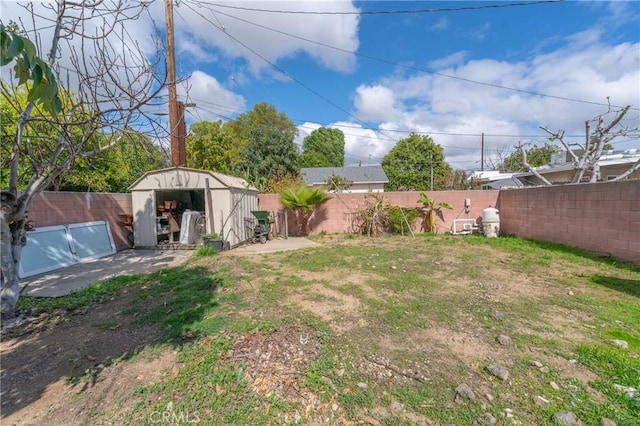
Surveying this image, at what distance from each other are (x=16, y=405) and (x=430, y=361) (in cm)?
310

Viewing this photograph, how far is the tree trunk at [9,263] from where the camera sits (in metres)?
3.19

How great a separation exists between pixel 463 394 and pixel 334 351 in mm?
1036

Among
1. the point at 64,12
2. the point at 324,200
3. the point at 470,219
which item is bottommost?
the point at 470,219

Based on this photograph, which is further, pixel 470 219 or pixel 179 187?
pixel 470 219

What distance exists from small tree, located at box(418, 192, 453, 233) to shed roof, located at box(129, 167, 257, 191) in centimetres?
652

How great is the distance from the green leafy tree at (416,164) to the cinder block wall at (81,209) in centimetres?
2279

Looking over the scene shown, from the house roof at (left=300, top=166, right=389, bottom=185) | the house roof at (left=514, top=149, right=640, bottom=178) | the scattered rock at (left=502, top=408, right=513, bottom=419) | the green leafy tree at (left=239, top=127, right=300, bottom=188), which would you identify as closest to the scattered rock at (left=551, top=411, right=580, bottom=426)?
the scattered rock at (left=502, top=408, right=513, bottom=419)

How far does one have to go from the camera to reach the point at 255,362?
2312mm

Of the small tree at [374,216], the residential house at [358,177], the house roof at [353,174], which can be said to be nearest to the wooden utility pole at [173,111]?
the small tree at [374,216]

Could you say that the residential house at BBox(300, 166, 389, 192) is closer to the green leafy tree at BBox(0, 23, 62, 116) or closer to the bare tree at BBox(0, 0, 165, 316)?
the bare tree at BBox(0, 0, 165, 316)

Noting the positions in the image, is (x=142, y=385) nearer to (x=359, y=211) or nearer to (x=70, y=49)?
(x=70, y=49)

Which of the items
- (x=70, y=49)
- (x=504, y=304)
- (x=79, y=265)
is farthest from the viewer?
(x=79, y=265)

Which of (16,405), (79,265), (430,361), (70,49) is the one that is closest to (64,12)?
(70,49)

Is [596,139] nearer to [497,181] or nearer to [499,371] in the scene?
[497,181]
